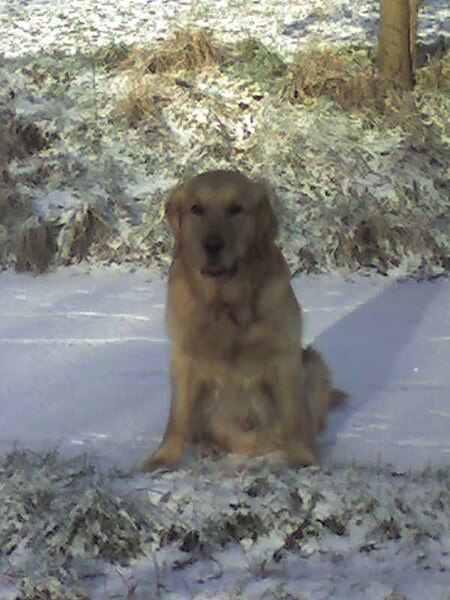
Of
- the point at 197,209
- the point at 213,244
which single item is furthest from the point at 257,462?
the point at 197,209

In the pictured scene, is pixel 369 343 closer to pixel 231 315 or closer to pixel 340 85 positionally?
pixel 231 315

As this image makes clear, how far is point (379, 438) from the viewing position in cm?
375

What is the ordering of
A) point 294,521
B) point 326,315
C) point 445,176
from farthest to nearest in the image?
point 445,176 → point 326,315 → point 294,521

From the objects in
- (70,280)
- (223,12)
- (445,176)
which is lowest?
(70,280)

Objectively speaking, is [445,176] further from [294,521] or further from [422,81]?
[294,521]

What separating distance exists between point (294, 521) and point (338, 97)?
18.2 feet

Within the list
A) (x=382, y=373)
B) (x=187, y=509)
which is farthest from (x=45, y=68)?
(x=187, y=509)

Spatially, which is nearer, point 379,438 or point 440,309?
point 379,438

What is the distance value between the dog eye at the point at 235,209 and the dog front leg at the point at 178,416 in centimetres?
54

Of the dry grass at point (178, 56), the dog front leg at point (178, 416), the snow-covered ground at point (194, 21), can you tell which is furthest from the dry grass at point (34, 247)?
the snow-covered ground at point (194, 21)

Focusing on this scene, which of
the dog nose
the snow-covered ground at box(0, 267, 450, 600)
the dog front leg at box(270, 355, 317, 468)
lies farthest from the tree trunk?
the dog nose

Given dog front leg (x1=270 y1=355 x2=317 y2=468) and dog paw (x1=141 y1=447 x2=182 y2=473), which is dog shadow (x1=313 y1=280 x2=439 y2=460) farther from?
dog paw (x1=141 y1=447 x2=182 y2=473)

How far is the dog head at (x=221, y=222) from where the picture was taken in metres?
3.11

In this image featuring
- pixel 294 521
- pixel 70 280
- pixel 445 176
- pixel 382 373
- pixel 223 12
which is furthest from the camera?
pixel 223 12
